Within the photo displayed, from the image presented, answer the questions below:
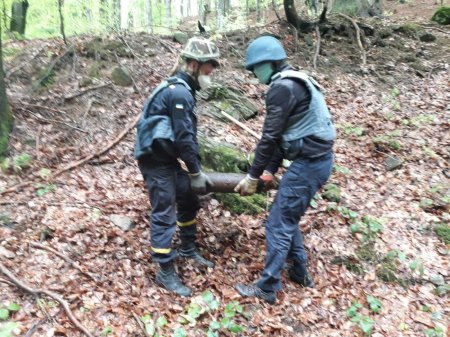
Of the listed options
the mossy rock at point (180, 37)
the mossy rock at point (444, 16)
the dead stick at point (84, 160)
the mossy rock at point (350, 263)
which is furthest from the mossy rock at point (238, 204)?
the mossy rock at point (444, 16)

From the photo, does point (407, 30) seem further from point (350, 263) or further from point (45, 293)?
point (45, 293)

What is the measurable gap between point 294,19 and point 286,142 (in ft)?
28.4

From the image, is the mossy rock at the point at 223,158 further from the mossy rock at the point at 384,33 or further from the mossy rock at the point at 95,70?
the mossy rock at the point at 384,33

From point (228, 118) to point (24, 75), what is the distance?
4.11m

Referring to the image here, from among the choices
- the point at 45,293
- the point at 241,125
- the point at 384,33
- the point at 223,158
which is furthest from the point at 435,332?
the point at 384,33

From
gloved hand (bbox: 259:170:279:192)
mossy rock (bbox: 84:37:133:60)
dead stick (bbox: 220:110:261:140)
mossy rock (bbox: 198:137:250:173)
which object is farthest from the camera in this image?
mossy rock (bbox: 84:37:133:60)

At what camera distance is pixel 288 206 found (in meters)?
4.52

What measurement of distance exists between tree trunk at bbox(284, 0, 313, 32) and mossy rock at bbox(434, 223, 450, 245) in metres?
7.74

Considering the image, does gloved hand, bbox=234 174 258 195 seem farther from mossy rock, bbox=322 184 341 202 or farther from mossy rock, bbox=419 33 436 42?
mossy rock, bbox=419 33 436 42

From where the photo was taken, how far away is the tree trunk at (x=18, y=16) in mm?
11438

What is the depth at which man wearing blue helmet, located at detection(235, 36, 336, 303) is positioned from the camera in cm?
426

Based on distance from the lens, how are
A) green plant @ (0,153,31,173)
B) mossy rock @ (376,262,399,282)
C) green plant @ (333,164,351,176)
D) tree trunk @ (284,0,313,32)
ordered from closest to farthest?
1. mossy rock @ (376,262,399,282)
2. green plant @ (0,153,31,173)
3. green plant @ (333,164,351,176)
4. tree trunk @ (284,0,313,32)

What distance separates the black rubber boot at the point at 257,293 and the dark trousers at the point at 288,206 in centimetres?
6

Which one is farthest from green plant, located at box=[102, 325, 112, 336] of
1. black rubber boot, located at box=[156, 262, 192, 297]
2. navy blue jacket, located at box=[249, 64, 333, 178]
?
navy blue jacket, located at box=[249, 64, 333, 178]
